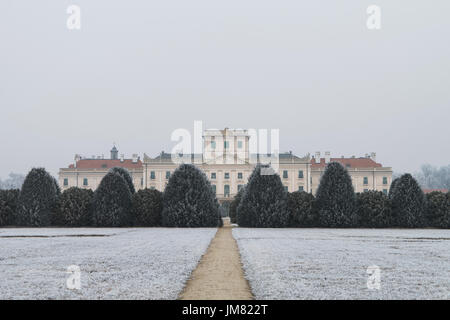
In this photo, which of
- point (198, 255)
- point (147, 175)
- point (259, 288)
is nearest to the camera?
point (259, 288)

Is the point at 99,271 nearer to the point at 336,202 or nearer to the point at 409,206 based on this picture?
the point at 336,202

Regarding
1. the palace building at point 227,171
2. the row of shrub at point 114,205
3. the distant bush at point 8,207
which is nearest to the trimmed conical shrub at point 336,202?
the row of shrub at point 114,205

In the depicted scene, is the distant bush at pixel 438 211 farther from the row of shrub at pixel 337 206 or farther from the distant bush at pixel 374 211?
the distant bush at pixel 374 211

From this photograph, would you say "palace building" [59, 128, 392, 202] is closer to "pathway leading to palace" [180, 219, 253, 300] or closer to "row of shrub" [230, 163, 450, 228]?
"row of shrub" [230, 163, 450, 228]

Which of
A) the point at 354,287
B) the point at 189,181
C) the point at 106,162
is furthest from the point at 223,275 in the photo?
the point at 106,162

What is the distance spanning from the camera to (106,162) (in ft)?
333

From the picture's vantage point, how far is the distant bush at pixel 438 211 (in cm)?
3978

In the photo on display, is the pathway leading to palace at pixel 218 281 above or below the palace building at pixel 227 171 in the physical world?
below

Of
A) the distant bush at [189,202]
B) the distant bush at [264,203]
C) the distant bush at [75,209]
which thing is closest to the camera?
the distant bush at [189,202]

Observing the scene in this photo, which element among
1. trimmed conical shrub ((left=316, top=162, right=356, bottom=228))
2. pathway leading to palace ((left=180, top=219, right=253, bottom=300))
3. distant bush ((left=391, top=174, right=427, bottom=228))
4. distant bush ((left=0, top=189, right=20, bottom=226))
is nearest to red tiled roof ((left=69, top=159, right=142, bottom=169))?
distant bush ((left=0, top=189, right=20, bottom=226))

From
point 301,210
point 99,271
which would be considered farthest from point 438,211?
point 99,271

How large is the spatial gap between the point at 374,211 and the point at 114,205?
62.2ft
